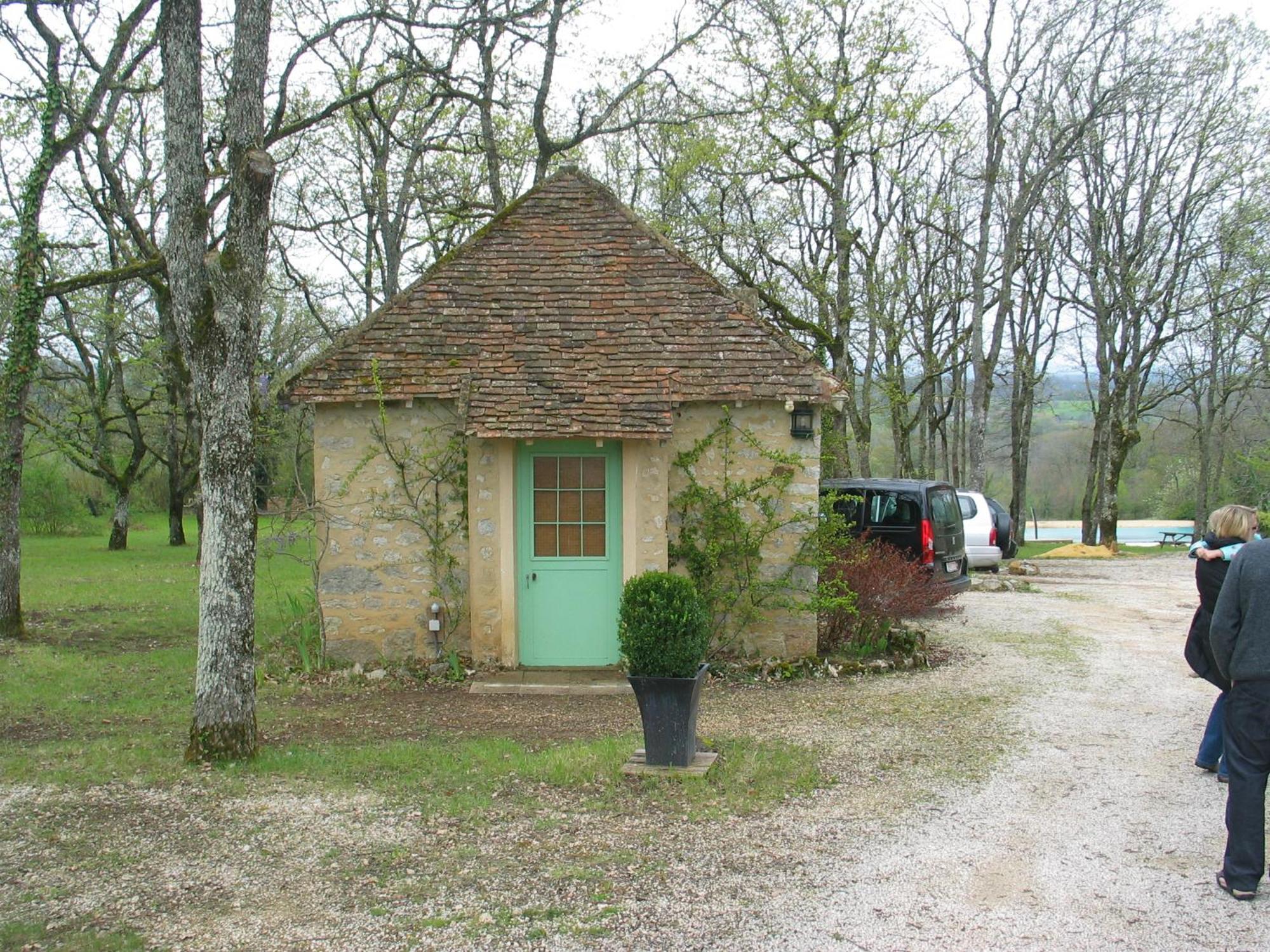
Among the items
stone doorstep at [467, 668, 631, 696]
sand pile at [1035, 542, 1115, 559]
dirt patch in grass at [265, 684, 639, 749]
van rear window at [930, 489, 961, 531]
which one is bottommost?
dirt patch in grass at [265, 684, 639, 749]

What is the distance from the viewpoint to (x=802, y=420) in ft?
32.6

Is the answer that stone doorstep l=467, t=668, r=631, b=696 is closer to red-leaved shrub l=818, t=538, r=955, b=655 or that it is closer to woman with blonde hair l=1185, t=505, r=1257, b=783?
red-leaved shrub l=818, t=538, r=955, b=655

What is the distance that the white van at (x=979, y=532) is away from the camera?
19688 millimetres

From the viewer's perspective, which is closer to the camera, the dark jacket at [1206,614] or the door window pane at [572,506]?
the dark jacket at [1206,614]

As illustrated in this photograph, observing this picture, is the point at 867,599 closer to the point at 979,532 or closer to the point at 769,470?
the point at 769,470

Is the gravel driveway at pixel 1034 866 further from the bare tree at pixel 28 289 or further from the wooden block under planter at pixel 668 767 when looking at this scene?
the bare tree at pixel 28 289

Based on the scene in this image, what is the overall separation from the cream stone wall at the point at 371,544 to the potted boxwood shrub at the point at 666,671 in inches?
150

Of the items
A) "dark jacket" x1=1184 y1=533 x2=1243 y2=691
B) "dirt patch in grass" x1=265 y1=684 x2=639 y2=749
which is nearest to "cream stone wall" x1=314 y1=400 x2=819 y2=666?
"dirt patch in grass" x1=265 y1=684 x2=639 y2=749

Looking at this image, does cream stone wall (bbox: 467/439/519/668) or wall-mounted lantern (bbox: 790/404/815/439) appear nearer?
cream stone wall (bbox: 467/439/519/668)

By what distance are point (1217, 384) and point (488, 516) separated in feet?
113

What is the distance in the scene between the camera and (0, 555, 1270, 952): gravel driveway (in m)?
4.29

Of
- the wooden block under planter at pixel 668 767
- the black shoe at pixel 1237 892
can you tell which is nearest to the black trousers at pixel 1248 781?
the black shoe at pixel 1237 892

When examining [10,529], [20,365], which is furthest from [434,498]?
[10,529]

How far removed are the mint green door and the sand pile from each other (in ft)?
57.4
